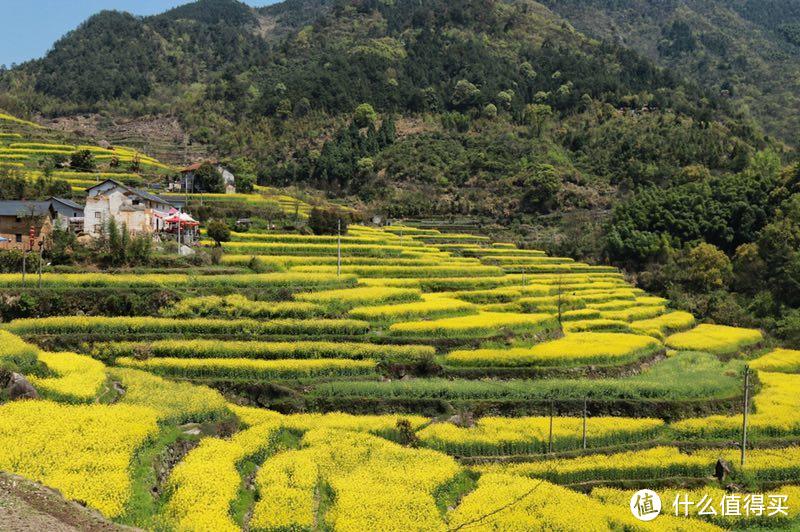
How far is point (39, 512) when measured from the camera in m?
11.2

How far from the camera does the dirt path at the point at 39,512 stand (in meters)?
10.7

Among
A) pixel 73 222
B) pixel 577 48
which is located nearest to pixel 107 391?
pixel 73 222

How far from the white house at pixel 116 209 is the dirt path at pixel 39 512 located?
26201 mm

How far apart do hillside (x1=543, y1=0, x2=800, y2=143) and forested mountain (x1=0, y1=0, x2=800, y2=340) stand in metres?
0.79

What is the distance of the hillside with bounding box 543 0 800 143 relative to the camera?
435ft

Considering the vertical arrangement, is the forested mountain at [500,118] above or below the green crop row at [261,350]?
above

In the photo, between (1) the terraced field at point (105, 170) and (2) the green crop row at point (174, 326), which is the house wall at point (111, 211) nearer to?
(1) the terraced field at point (105, 170)

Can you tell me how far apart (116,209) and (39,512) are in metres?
29.2

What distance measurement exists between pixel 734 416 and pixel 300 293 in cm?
2013

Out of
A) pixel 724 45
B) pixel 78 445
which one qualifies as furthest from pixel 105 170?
pixel 724 45

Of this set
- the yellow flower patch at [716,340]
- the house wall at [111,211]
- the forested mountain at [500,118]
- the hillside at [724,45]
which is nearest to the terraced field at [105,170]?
the house wall at [111,211]

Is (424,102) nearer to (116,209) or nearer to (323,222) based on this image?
(323,222)

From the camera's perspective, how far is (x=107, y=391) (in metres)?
20.2

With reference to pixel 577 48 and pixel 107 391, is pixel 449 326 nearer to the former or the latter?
pixel 107 391
